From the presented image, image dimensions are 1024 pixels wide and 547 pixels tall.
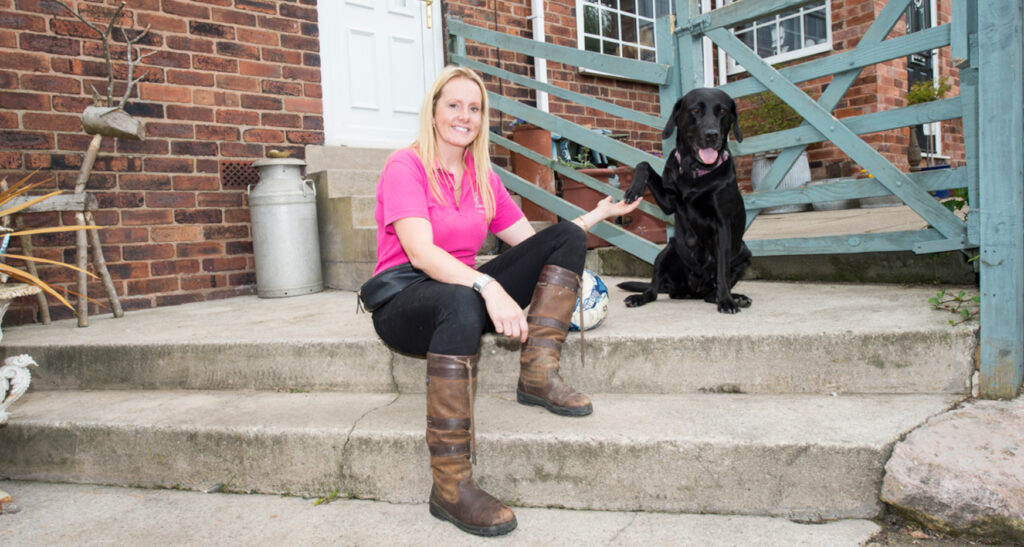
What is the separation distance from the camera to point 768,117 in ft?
21.1

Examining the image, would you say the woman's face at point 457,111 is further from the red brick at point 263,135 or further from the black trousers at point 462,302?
the red brick at point 263,135

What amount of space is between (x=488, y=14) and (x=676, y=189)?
307 centimetres

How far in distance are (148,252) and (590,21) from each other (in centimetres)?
425

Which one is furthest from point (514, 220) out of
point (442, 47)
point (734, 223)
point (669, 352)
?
point (442, 47)

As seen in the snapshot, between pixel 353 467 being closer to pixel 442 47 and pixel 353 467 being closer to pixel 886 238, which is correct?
pixel 886 238

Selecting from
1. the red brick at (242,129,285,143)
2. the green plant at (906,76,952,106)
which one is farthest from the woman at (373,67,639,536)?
the green plant at (906,76,952,106)

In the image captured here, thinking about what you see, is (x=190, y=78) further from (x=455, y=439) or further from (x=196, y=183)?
(x=455, y=439)

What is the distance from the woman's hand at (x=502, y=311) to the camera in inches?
75.0

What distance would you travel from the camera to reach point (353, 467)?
6.84ft

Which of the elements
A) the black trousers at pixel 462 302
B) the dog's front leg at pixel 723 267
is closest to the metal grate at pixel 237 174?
the black trousers at pixel 462 302

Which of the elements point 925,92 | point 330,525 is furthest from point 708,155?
point 925,92

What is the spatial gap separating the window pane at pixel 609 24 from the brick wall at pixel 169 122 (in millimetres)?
2867

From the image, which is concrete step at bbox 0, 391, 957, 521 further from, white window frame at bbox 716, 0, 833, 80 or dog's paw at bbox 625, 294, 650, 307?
white window frame at bbox 716, 0, 833, 80

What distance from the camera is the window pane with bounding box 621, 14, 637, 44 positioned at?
21.0 ft
